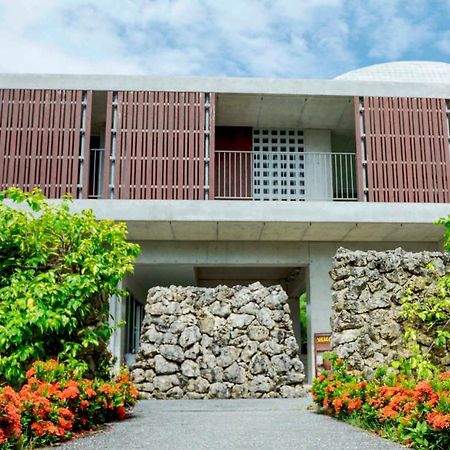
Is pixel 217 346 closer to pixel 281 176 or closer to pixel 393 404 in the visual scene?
pixel 281 176

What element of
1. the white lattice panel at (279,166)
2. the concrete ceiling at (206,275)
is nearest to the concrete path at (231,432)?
the concrete ceiling at (206,275)

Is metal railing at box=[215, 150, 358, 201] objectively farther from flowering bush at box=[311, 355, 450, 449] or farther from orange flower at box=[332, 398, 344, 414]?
orange flower at box=[332, 398, 344, 414]

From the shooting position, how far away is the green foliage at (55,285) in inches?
300

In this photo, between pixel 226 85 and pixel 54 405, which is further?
pixel 226 85

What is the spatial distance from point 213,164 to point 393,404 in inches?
336

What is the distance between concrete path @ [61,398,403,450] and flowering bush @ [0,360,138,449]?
228mm

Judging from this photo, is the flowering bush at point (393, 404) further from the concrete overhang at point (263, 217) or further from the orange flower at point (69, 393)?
the concrete overhang at point (263, 217)

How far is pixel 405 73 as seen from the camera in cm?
2192

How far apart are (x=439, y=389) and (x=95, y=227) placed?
4.78 metres

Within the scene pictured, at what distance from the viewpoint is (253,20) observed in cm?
1133

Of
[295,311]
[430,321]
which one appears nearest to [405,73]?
[295,311]

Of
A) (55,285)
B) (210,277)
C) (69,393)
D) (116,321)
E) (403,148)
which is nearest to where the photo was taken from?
(69,393)

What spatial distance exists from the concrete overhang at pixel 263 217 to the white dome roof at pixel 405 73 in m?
8.16

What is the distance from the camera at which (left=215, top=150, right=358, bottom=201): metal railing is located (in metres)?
16.4
